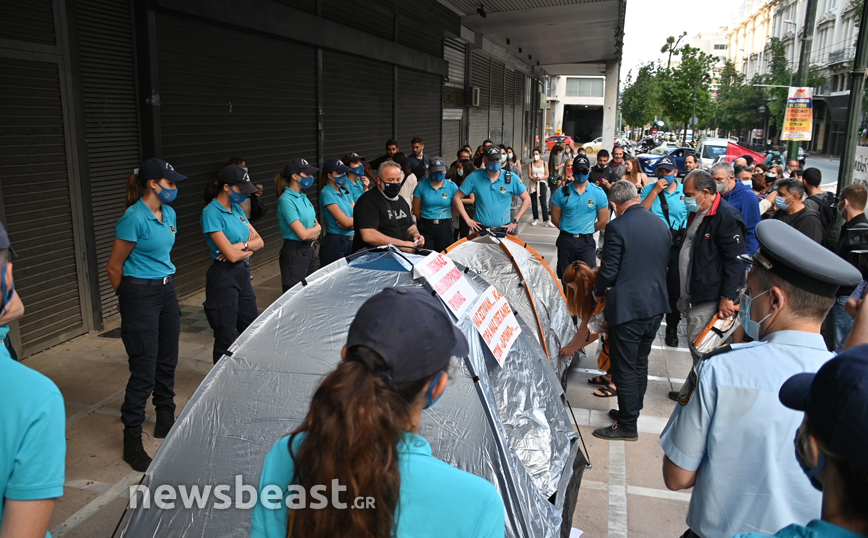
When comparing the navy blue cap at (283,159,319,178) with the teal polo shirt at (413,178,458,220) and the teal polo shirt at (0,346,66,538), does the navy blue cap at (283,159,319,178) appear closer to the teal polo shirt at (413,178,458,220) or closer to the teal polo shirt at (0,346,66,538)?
the teal polo shirt at (413,178,458,220)

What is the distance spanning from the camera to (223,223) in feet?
17.4

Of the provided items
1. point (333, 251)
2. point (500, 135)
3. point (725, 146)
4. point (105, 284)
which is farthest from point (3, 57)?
point (725, 146)

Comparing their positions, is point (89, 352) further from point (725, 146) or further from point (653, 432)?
point (725, 146)

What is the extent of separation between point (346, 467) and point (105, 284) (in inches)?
274

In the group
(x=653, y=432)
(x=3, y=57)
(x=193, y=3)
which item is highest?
(x=193, y=3)

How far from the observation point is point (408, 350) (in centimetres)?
159

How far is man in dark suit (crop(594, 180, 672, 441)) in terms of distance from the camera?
5125 mm

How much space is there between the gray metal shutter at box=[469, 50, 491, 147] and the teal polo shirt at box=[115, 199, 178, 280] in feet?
66.3

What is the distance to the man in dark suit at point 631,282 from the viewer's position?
5.12 metres

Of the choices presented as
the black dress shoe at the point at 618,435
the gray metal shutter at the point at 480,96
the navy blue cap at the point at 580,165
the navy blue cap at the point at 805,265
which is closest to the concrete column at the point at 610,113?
the gray metal shutter at the point at 480,96

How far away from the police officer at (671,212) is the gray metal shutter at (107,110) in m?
5.99

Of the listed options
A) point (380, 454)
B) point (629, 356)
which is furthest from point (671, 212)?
point (380, 454)

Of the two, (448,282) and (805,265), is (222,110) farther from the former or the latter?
(805,265)

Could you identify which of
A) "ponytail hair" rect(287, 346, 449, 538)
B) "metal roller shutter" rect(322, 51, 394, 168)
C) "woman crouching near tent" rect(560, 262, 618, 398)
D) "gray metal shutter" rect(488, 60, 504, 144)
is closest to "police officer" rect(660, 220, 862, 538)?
"ponytail hair" rect(287, 346, 449, 538)
